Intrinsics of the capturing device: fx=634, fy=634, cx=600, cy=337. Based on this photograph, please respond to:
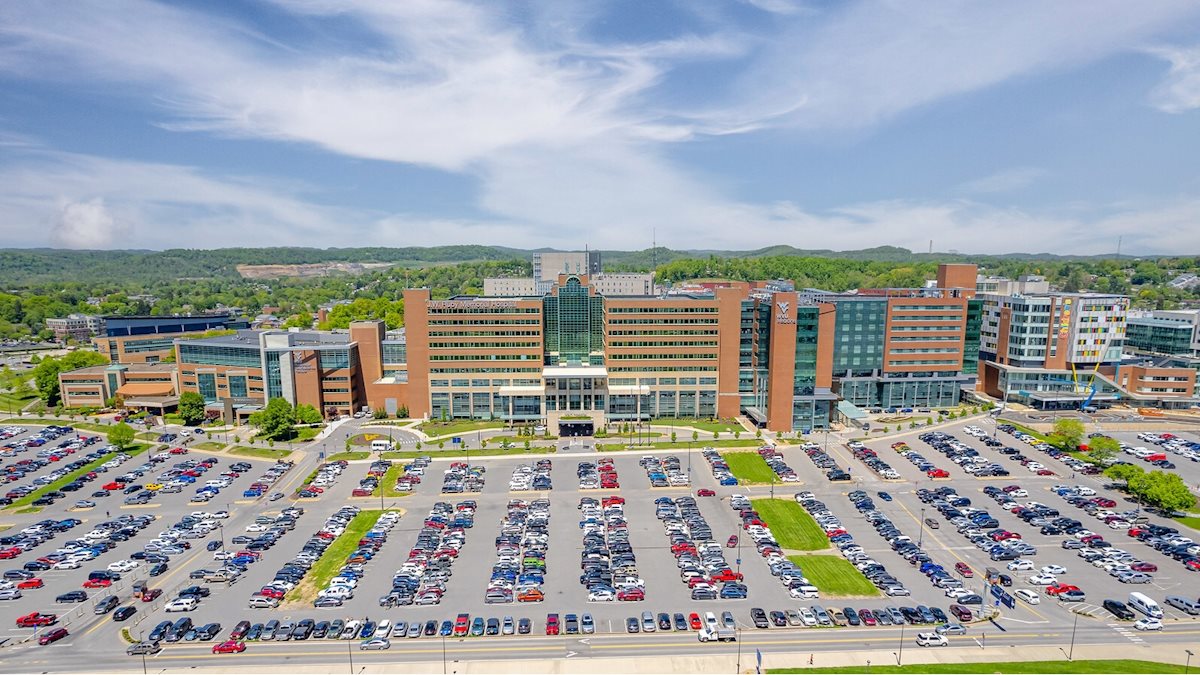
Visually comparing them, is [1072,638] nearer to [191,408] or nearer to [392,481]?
[392,481]

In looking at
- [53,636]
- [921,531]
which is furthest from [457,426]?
[921,531]

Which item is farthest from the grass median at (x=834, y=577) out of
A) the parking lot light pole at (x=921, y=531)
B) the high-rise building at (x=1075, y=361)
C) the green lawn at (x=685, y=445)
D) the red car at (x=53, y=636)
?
the high-rise building at (x=1075, y=361)

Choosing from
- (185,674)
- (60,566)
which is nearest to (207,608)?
(185,674)

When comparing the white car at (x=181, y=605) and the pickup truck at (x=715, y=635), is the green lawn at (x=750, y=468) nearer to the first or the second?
the pickup truck at (x=715, y=635)

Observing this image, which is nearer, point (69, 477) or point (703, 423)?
point (69, 477)

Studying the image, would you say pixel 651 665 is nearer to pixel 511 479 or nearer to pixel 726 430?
pixel 511 479

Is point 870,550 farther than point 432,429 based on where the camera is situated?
No
